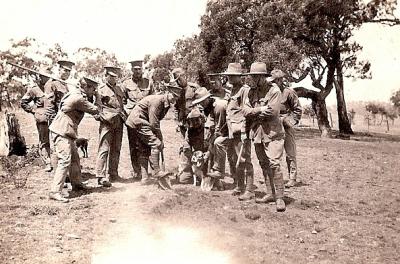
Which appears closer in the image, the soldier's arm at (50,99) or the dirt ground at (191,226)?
the dirt ground at (191,226)

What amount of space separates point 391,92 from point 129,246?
57.2 meters

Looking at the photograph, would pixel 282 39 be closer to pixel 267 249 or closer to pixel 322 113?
pixel 322 113

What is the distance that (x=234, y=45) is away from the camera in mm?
27000

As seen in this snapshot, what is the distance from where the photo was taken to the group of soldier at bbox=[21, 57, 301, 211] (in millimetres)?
8352

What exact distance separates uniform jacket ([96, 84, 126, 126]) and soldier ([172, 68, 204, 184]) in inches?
48.1

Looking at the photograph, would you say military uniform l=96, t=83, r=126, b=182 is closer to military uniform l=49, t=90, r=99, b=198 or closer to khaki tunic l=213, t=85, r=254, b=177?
military uniform l=49, t=90, r=99, b=198

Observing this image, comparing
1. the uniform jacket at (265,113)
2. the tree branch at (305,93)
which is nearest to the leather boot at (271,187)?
the uniform jacket at (265,113)

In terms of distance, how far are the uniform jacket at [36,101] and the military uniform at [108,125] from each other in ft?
6.48

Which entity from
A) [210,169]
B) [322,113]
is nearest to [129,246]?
[210,169]

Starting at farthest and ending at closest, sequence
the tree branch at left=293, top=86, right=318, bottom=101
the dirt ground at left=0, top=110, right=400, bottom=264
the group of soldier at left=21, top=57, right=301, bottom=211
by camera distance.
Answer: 1. the tree branch at left=293, top=86, right=318, bottom=101
2. the group of soldier at left=21, top=57, right=301, bottom=211
3. the dirt ground at left=0, top=110, right=400, bottom=264

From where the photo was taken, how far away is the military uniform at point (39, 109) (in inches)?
437

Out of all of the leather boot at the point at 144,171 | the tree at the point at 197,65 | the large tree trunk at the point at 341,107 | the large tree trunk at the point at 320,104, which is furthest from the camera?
the large tree trunk at the point at 341,107

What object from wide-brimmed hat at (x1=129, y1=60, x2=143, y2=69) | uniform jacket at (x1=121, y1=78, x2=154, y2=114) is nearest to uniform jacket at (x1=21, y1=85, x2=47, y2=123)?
uniform jacket at (x1=121, y1=78, x2=154, y2=114)

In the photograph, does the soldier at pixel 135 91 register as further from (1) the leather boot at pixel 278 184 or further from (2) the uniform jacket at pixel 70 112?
(1) the leather boot at pixel 278 184
